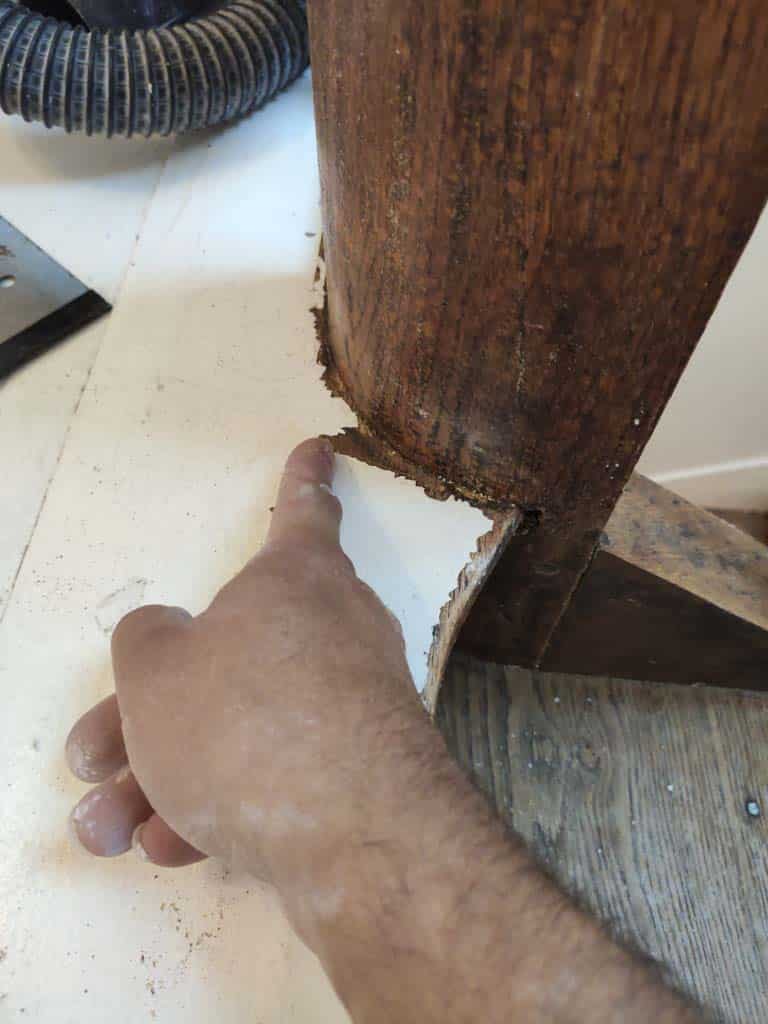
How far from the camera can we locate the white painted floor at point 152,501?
0.44 metres

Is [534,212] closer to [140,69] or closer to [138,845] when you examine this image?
[138,845]

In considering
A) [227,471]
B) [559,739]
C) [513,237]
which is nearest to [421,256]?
[513,237]

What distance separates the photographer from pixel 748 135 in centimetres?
29

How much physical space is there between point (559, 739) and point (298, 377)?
1.36 ft

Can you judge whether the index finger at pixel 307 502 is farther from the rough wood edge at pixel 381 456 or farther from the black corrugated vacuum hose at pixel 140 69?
the black corrugated vacuum hose at pixel 140 69

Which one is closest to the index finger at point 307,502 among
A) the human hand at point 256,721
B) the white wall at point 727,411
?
the human hand at point 256,721

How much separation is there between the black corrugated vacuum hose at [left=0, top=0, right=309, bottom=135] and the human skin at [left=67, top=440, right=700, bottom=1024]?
0.48 metres

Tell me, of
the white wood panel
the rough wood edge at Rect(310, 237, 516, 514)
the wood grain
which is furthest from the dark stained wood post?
the white wood panel

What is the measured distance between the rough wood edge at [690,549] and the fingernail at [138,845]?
0.36 meters

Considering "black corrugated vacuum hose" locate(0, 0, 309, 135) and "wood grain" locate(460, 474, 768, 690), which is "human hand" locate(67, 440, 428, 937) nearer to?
"wood grain" locate(460, 474, 768, 690)

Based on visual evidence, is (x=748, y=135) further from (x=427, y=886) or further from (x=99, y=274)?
(x=99, y=274)

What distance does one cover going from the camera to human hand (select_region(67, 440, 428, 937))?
0.40 meters

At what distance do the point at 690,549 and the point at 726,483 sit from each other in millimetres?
856

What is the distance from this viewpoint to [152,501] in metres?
0.57
